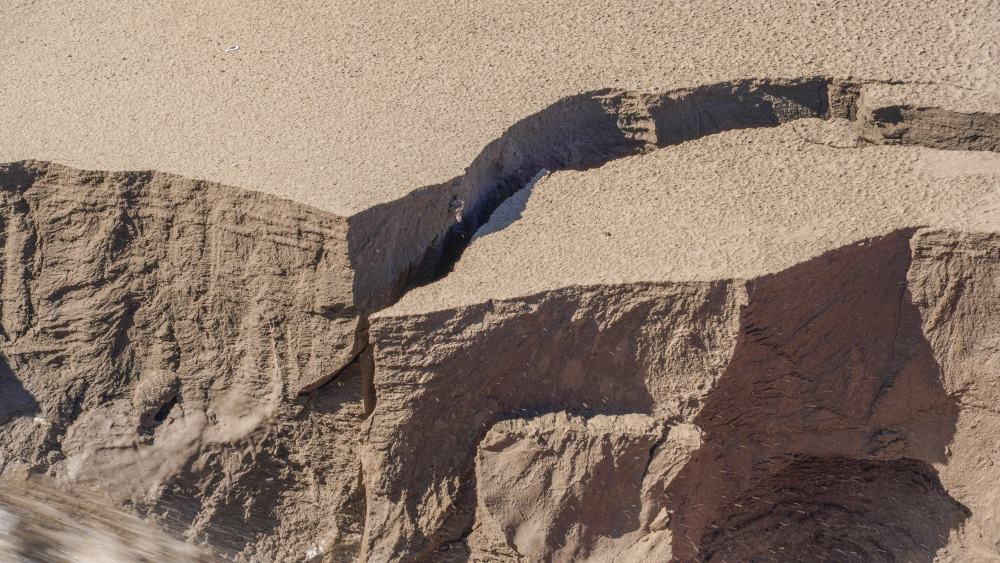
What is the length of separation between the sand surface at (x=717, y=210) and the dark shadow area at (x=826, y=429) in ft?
0.30

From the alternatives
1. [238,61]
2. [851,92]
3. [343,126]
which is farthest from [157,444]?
[851,92]

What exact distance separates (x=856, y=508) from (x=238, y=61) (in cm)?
175

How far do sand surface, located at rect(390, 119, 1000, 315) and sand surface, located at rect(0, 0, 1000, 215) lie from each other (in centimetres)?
19

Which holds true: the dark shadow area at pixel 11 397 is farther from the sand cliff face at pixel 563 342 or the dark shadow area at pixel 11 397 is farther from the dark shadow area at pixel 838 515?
the dark shadow area at pixel 838 515

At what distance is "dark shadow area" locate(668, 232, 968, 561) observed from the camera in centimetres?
210

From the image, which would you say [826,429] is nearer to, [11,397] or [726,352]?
[726,352]

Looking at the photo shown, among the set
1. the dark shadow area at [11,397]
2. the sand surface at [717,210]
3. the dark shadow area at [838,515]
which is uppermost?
the sand surface at [717,210]

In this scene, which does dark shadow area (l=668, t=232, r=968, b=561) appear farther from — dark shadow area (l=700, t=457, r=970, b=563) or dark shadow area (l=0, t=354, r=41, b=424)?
dark shadow area (l=0, t=354, r=41, b=424)

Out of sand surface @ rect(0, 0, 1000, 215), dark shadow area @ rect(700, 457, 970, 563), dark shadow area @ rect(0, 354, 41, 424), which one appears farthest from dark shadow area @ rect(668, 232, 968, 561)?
dark shadow area @ rect(0, 354, 41, 424)

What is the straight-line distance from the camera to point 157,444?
237 cm

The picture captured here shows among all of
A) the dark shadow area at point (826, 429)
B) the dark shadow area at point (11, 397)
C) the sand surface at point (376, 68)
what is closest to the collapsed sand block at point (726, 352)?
the dark shadow area at point (826, 429)

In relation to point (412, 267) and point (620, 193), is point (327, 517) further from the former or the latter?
point (620, 193)

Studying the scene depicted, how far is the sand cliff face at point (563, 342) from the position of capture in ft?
6.81

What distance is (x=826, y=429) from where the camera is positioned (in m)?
2.21
